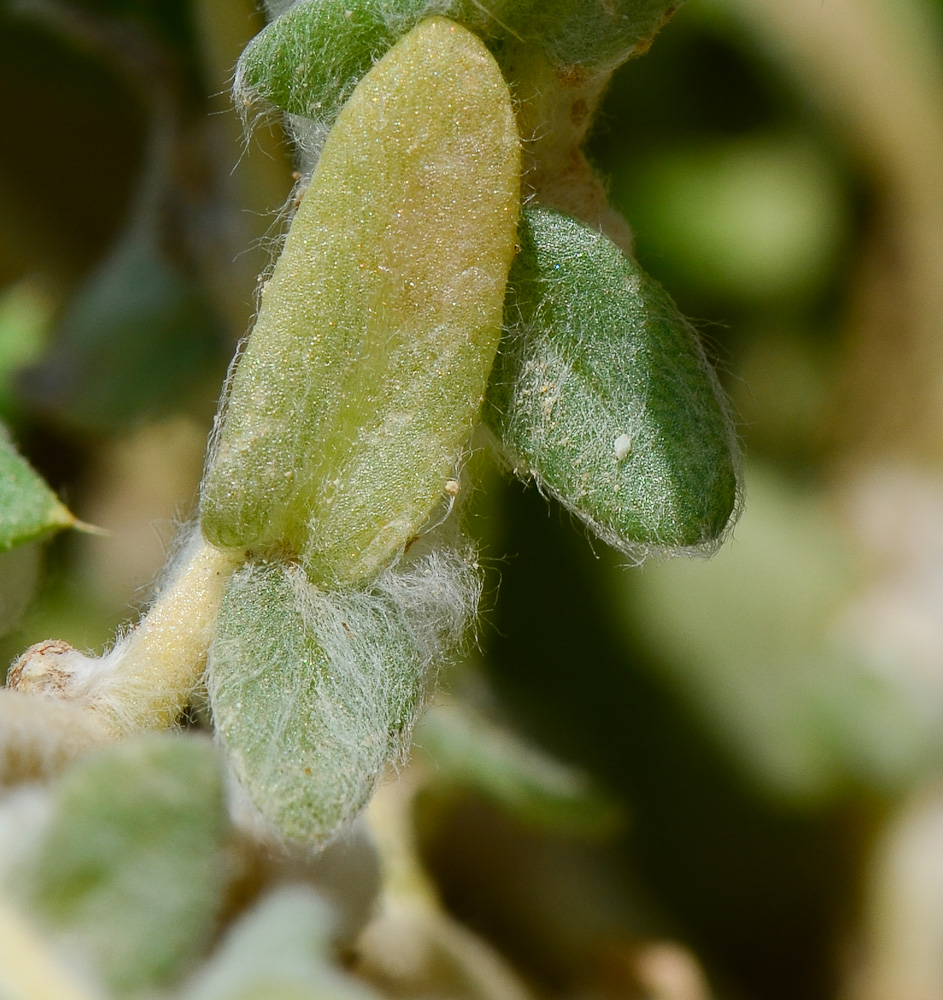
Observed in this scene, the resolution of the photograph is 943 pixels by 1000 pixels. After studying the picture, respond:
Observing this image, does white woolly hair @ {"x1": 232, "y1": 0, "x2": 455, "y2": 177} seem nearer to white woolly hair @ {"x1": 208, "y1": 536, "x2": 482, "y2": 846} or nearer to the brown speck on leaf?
the brown speck on leaf

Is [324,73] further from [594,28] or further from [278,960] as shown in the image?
[278,960]

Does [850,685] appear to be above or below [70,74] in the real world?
below

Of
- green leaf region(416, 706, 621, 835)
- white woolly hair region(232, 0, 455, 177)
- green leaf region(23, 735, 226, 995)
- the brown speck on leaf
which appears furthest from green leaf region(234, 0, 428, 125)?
green leaf region(416, 706, 621, 835)

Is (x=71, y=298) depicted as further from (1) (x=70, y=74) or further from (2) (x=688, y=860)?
(2) (x=688, y=860)

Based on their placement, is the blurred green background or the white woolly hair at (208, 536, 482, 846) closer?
the white woolly hair at (208, 536, 482, 846)

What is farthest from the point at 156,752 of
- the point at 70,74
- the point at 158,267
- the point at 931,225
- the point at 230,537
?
the point at 931,225

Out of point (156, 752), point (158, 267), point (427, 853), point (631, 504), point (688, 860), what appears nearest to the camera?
point (156, 752)

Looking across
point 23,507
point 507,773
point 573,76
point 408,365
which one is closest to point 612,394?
point 408,365
